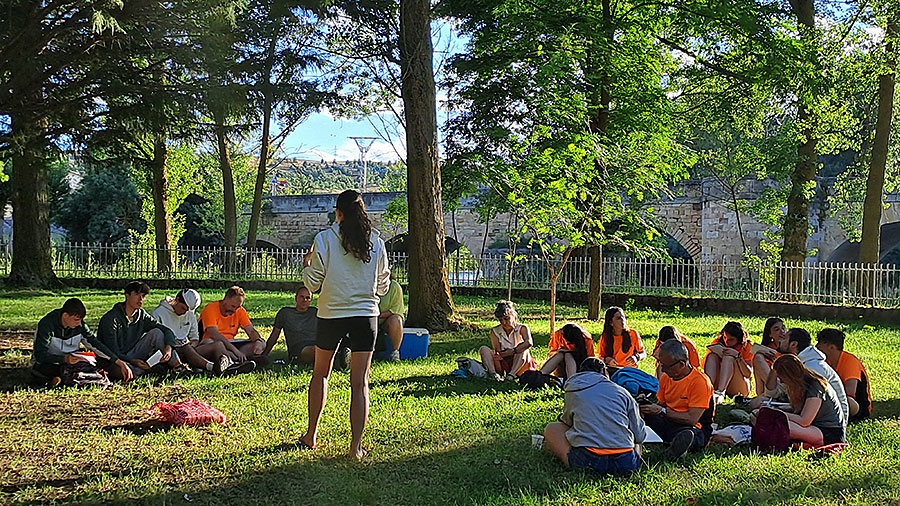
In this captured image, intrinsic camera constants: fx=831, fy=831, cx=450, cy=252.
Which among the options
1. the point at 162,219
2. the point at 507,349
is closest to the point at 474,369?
the point at 507,349

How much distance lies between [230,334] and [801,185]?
14.0 m

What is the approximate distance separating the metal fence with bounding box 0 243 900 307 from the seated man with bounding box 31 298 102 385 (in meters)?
9.38

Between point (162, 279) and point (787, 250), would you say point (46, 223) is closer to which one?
point (162, 279)

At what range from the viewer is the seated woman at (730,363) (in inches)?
296

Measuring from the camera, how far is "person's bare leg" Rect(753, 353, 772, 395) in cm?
724

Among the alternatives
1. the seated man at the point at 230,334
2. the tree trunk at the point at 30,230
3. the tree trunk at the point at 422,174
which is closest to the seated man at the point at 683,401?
the seated man at the point at 230,334

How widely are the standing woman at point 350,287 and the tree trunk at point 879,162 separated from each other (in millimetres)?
14110

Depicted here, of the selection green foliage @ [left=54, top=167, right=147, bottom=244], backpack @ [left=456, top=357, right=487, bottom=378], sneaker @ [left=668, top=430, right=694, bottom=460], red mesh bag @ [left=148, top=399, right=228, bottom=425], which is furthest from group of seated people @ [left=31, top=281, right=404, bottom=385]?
green foliage @ [left=54, top=167, right=147, bottom=244]

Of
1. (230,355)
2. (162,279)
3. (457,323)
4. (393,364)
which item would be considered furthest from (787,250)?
(162,279)

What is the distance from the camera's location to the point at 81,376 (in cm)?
748

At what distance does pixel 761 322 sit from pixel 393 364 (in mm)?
9024

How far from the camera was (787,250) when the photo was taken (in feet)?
61.5

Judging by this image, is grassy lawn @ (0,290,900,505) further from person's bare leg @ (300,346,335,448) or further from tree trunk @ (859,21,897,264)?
tree trunk @ (859,21,897,264)

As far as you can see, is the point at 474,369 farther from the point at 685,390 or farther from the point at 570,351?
the point at 685,390
